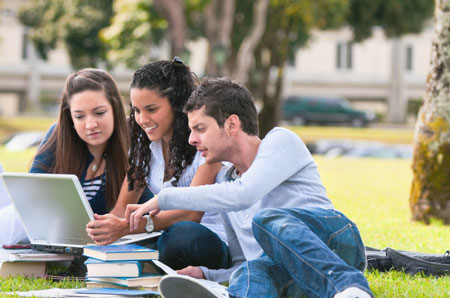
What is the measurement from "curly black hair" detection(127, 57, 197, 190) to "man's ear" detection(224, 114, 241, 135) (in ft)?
1.89

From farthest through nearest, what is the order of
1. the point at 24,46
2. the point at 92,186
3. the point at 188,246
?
1. the point at 24,46
2. the point at 92,186
3. the point at 188,246

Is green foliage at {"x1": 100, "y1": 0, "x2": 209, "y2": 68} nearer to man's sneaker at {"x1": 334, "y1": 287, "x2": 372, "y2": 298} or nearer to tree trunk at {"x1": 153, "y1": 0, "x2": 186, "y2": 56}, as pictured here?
tree trunk at {"x1": 153, "y1": 0, "x2": 186, "y2": 56}

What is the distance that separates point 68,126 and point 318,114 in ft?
101

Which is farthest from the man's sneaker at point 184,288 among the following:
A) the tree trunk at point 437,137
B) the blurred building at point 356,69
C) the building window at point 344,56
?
the building window at point 344,56

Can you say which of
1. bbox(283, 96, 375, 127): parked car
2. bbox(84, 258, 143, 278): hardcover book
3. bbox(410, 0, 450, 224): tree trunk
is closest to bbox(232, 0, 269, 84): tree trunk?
bbox(410, 0, 450, 224): tree trunk

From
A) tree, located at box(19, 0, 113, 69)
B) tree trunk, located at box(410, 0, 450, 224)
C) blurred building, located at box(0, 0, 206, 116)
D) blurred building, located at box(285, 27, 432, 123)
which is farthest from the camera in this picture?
blurred building, located at box(285, 27, 432, 123)

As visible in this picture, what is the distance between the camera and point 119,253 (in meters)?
3.53

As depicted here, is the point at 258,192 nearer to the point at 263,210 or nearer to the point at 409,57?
the point at 263,210

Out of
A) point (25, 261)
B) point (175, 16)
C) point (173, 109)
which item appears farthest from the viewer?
point (175, 16)

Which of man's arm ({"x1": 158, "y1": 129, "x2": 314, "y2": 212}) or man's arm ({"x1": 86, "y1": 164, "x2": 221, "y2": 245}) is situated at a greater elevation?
man's arm ({"x1": 158, "y1": 129, "x2": 314, "y2": 212})

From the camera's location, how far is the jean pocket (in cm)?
346

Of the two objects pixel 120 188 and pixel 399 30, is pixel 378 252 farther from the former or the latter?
pixel 399 30

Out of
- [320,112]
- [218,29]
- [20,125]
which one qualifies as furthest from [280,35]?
[320,112]

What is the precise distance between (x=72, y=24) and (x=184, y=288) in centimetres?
2312
